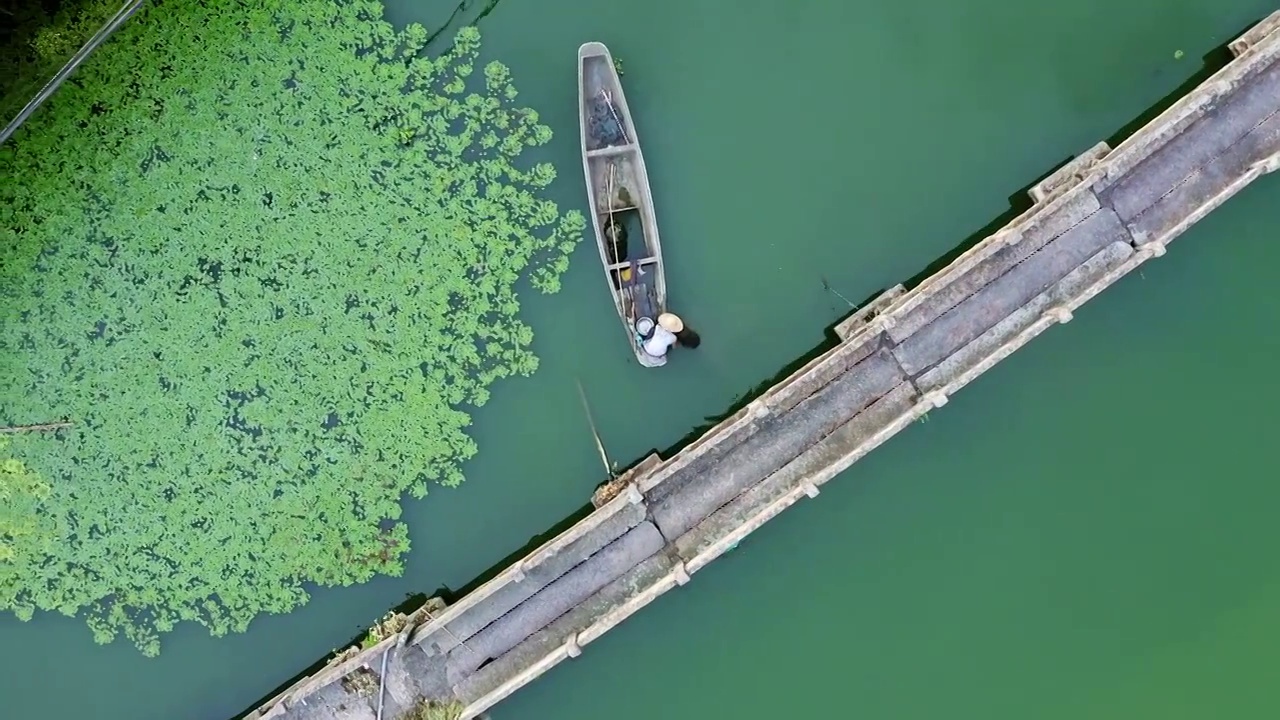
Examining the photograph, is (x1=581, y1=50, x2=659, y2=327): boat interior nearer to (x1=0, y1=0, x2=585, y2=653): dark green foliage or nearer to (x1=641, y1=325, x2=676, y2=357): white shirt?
(x1=641, y1=325, x2=676, y2=357): white shirt

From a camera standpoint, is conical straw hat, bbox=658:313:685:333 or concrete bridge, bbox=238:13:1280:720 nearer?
conical straw hat, bbox=658:313:685:333

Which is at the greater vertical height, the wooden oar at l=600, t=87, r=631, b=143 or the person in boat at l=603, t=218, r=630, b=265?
the wooden oar at l=600, t=87, r=631, b=143

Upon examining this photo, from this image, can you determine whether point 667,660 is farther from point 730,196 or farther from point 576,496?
point 730,196

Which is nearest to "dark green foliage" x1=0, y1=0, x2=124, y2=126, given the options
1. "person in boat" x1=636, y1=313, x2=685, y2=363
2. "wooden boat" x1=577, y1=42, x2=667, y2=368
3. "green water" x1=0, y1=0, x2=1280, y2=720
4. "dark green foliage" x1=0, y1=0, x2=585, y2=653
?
"dark green foliage" x1=0, y1=0, x2=585, y2=653

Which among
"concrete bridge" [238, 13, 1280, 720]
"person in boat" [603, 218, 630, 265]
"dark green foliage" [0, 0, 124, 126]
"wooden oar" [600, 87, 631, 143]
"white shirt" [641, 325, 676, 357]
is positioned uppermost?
"dark green foliage" [0, 0, 124, 126]

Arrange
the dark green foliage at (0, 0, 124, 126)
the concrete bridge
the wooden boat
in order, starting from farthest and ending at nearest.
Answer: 1. the dark green foliage at (0, 0, 124, 126)
2. the wooden boat
3. the concrete bridge

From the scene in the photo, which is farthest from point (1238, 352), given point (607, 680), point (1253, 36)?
point (607, 680)

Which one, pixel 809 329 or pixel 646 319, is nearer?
pixel 646 319
